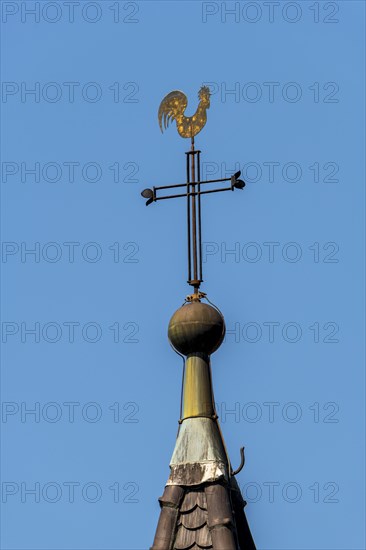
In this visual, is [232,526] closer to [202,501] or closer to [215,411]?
[202,501]

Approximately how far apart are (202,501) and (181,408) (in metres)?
1.29

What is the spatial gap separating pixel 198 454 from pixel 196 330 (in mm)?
1451

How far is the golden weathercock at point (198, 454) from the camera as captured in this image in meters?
14.6

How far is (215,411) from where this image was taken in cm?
1558

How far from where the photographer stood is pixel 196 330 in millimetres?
15633

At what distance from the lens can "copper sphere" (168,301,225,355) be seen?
1565 cm

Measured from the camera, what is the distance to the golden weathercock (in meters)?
14.6

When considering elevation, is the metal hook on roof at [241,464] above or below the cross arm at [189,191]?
below

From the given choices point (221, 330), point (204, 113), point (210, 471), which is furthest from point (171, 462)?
point (204, 113)

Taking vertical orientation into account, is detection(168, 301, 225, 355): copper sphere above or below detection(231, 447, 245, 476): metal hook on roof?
above

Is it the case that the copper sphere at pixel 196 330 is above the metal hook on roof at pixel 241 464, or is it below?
above

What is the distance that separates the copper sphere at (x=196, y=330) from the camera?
15648 mm

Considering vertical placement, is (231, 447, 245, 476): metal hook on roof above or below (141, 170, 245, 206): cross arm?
below

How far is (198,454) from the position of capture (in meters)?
15.1
